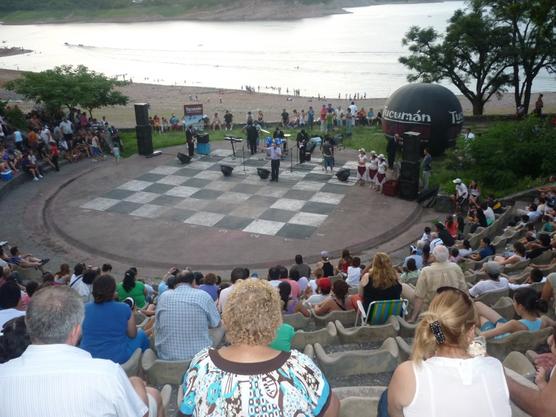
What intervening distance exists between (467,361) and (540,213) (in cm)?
1232

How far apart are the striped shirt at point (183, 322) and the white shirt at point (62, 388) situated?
2.93 m

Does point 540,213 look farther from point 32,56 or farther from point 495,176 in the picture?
point 32,56

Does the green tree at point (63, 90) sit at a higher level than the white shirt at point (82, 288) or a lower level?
higher

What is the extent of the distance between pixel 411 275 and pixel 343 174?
11.2m

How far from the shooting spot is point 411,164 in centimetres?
1941

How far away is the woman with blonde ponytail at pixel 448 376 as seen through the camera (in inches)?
126

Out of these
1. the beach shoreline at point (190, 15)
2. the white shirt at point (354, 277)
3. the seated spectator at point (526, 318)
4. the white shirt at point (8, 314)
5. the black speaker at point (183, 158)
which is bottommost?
the black speaker at point (183, 158)

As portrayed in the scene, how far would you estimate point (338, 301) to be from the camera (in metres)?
8.59

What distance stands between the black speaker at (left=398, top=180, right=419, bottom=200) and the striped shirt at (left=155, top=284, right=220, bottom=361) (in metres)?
14.5

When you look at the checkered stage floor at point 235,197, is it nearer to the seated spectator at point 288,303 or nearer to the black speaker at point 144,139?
the black speaker at point 144,139

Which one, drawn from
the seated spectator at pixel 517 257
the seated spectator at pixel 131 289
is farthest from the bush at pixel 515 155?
the seated spectator at pixel 131 289

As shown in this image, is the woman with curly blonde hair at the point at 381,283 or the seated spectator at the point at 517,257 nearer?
the woman with curly blonde hair at the point at 381,283

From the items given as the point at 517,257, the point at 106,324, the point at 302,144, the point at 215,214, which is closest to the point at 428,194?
the point at 302,144

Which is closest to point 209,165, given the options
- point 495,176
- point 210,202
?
point 210,202
